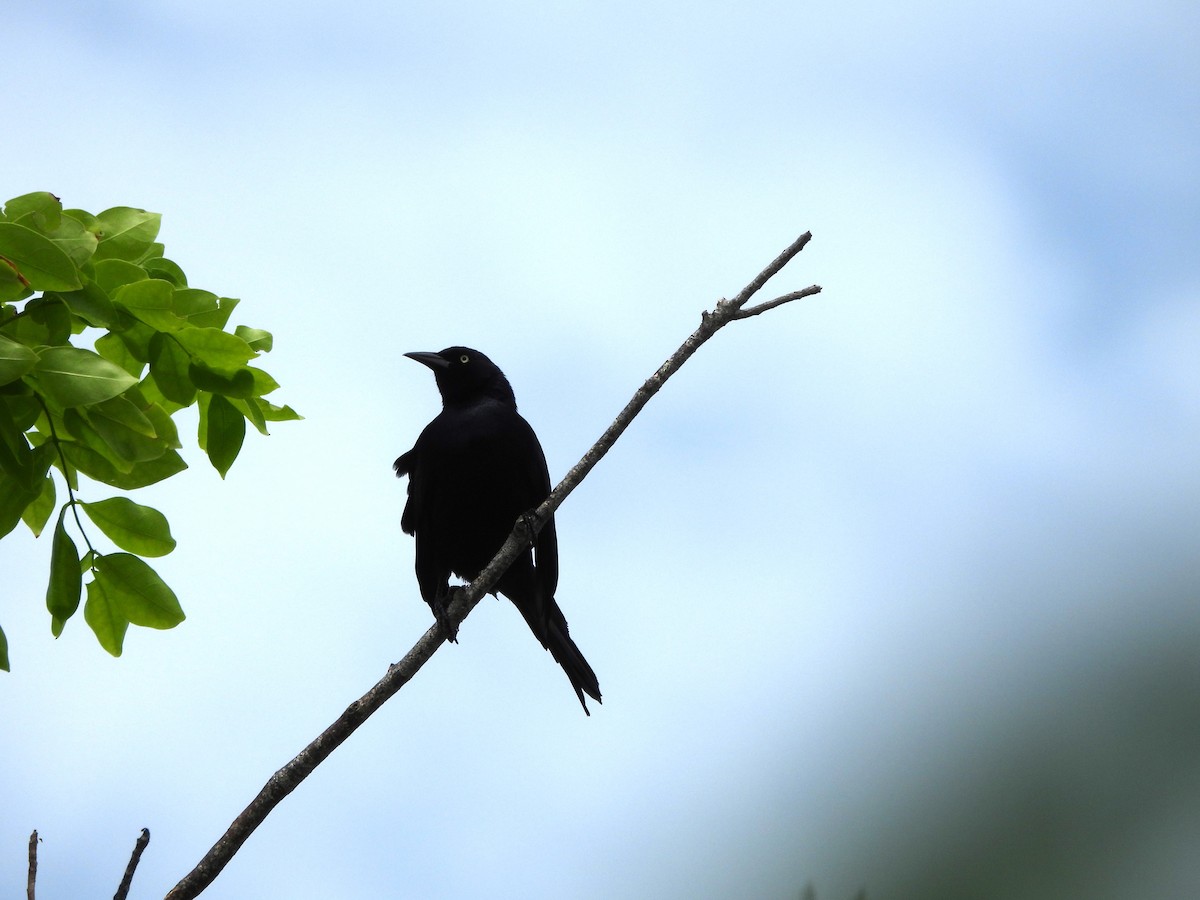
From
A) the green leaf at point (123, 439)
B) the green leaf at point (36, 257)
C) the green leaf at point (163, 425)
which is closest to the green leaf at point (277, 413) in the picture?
the green leaf at point (163, 425)

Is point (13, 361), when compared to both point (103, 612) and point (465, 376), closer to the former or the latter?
point (103, 612)

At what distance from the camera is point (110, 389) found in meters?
1.84

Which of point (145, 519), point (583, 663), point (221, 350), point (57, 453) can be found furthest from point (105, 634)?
point (583, 663)

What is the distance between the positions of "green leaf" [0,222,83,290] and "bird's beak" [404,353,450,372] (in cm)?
491

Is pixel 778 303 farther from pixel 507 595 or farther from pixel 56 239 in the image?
pixel 507 595

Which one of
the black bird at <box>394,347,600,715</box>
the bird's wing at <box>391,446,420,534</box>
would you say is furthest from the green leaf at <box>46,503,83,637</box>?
the bird's wing at <box>391,446,420,534</box>

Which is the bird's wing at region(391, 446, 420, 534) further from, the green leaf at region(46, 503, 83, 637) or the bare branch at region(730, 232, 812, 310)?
the green leaf at region(46, 503, 83, 637)

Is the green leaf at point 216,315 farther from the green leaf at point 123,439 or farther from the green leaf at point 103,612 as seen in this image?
the green leaf at point 103,612

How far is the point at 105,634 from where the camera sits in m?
2.26

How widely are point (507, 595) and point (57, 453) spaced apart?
3.97m

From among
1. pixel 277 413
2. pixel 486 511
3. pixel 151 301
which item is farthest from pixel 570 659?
pixel 151 301

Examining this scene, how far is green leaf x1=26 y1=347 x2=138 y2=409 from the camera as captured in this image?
1.85 metres

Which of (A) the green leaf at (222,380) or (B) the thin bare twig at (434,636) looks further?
(B) the thin bare twig at (434,636)

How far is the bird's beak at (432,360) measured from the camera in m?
6.79
